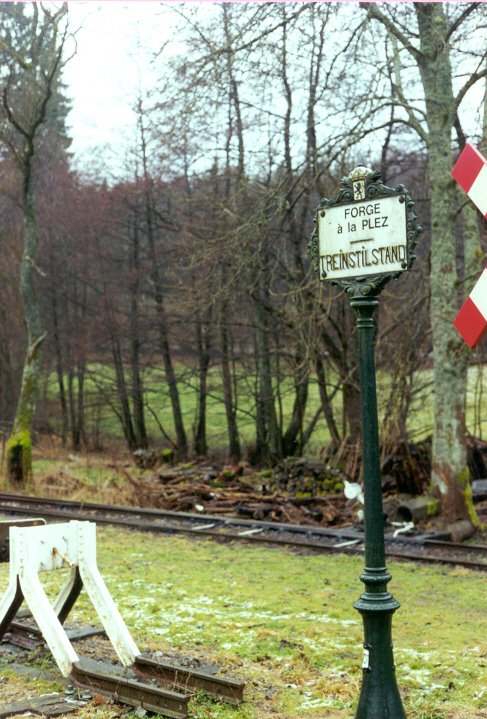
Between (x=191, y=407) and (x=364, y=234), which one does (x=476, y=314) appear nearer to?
(x=364, y=234)

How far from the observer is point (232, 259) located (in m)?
18.4

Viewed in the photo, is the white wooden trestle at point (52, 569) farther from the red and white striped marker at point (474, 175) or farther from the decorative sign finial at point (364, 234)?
the red and white striped marker at point (474, 175)

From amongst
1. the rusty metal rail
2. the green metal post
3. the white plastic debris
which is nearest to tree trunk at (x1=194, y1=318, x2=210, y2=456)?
the white plastic debris

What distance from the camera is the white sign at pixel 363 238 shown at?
193 inches

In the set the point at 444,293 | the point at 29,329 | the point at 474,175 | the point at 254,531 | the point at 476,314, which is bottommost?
the point at 254,531

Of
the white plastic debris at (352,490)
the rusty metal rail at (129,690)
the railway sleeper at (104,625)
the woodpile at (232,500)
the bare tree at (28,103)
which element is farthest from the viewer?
the bare tree at (28,103)

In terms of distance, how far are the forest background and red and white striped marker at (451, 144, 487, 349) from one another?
9299 mm

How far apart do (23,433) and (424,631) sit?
1555 cm

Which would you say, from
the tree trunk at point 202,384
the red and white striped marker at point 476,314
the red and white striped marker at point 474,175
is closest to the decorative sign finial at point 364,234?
the red and white striped marker at point 474,175

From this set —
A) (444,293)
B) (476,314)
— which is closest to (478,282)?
(476,314)

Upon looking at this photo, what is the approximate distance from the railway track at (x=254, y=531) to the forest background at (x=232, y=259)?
1698 millimetres

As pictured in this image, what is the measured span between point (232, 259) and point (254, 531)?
21.1 ft

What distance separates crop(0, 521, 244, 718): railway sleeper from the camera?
5.69m

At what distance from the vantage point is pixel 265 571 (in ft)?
34.9
